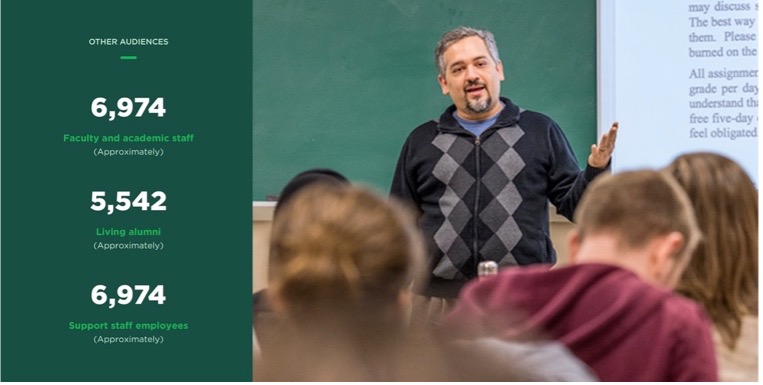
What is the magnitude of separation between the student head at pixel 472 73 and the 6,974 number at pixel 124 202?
4.21 feet

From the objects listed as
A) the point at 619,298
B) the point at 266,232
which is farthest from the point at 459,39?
the point at 619,298

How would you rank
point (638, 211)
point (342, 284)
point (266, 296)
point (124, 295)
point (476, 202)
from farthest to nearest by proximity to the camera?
1. point (476, 202)
2. point (124, 295)
3. point (266, 296)
4. point (638, 211)
5. point (342, 284)

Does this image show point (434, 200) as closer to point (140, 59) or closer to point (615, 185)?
point (140, 59)

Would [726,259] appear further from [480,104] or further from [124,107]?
[480,104]

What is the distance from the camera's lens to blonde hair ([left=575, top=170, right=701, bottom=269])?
1484 millimetres

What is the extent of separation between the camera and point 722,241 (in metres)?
1.77

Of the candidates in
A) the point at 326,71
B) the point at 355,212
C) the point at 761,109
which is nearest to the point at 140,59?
the point at 355,212

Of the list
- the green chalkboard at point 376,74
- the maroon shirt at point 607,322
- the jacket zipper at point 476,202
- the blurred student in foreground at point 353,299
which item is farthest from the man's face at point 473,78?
the blurred student in foreground at point 353,299

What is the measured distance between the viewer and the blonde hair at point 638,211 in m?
1.48

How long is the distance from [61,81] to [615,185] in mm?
1217

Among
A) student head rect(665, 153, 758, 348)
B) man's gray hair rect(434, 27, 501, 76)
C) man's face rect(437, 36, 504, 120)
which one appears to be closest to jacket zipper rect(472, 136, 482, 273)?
man's face rect(437, 36, 504, 120)

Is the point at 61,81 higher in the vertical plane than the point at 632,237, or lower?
higher

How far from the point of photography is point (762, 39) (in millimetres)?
2094

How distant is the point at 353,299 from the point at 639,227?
46cm
